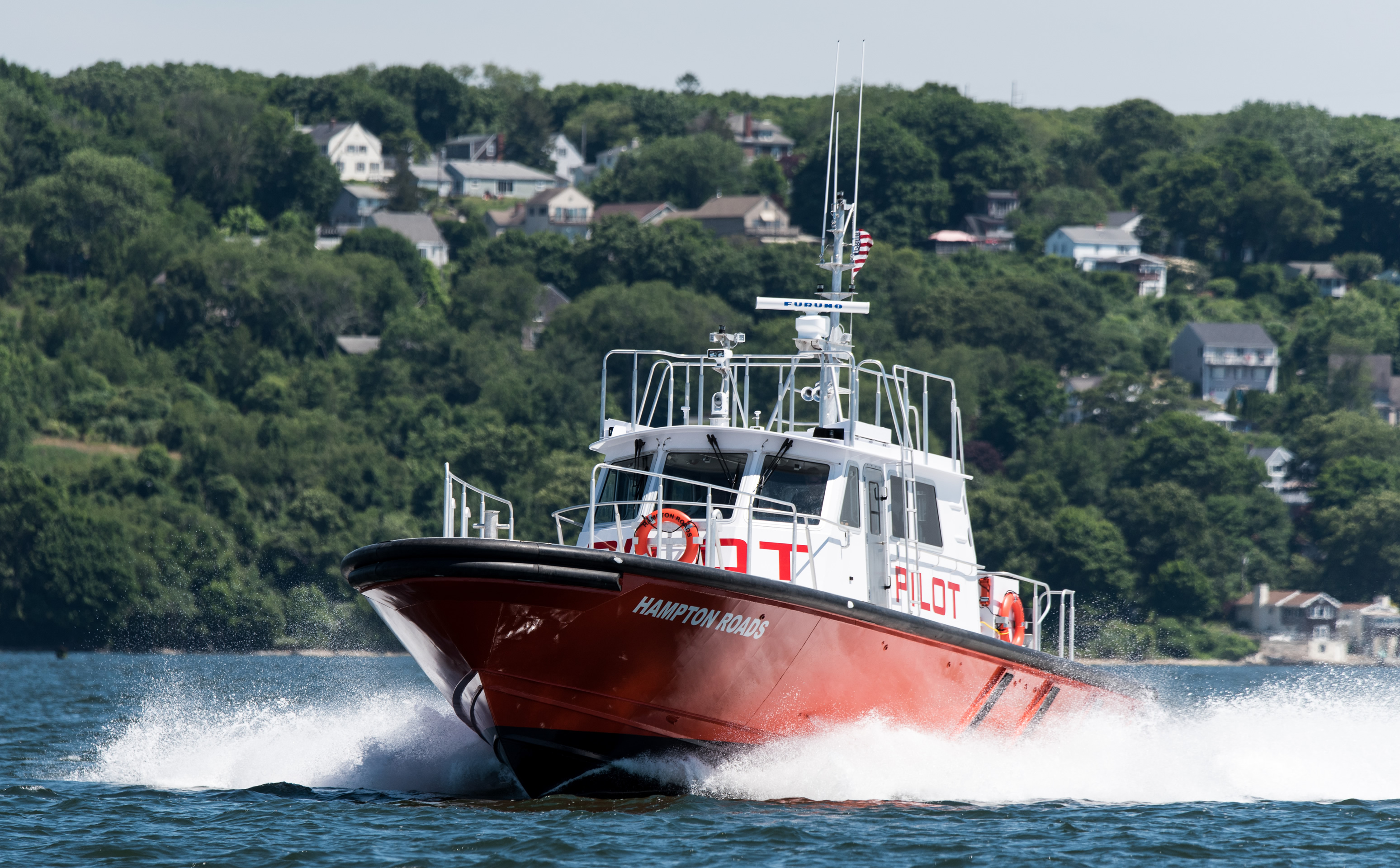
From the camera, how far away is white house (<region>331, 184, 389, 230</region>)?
137500 mm

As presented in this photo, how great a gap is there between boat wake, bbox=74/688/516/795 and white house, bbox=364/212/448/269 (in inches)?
4288

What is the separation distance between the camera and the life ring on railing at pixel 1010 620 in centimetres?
1786

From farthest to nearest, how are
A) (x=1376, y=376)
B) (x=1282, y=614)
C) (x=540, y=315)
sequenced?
(x=1376, y=376)
(x=540, y=315)
(x=1282, y=614)

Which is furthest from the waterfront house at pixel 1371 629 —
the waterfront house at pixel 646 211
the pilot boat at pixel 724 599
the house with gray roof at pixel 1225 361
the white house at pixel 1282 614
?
the waterfront house at pixel 646 211

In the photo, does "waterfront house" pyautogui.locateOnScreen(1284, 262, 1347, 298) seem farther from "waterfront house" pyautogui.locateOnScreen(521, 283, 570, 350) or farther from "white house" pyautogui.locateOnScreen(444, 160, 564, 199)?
"white house" pyautogui.locateOnScreen(444, 160, 564, 199)

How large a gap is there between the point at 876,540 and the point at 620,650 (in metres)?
3.02

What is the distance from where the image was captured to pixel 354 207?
138 m

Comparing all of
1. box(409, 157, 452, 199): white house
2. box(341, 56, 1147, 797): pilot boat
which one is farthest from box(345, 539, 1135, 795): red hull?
box(409, 157, 452, 199): white house

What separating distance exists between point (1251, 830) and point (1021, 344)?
87.9 metres

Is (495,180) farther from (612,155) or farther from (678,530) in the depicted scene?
(678,530)

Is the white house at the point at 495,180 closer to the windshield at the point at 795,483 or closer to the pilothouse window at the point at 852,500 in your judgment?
the pilothouse window at the point at 852,500

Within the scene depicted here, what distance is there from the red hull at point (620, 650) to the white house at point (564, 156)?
529 feet

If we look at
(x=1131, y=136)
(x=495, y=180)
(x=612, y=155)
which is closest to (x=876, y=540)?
(x=495, y=180)

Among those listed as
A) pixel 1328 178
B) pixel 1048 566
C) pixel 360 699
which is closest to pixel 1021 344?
pixel 1048 566
